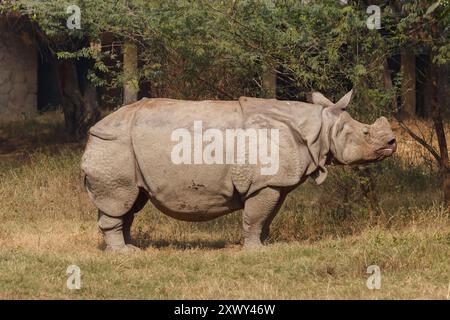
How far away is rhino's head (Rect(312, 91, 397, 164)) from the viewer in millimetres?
10984

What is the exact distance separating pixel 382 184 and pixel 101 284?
→ 6188 mm

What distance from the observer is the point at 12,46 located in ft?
66.6

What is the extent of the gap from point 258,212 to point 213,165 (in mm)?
658

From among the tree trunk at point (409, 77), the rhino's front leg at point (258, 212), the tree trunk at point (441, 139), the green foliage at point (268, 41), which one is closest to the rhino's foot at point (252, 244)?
the rhino's front leg at point (258, 212)

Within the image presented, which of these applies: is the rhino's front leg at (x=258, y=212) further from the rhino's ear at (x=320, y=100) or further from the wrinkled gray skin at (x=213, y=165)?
the rhino's ear at (x=320, y=100)

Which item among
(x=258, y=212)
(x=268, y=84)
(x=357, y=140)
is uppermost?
(x=268, y=84)

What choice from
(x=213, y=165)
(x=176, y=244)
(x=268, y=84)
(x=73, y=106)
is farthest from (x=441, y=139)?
(x=73, y=106)

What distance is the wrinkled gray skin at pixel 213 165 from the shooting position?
10.8 meters

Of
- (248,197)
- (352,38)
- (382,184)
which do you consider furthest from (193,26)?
(382,184)

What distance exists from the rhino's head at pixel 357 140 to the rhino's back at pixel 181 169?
3.19 ft

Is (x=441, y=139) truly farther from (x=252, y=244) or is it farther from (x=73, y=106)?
(x=73, y=106)

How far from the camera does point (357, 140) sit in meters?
11.0

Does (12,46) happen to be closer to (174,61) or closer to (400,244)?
(174,61)

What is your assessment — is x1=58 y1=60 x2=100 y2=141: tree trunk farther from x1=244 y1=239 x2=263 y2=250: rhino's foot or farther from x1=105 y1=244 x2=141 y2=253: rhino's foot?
x1=244 y1=239 x2=263 y2=250: rhino's foot
